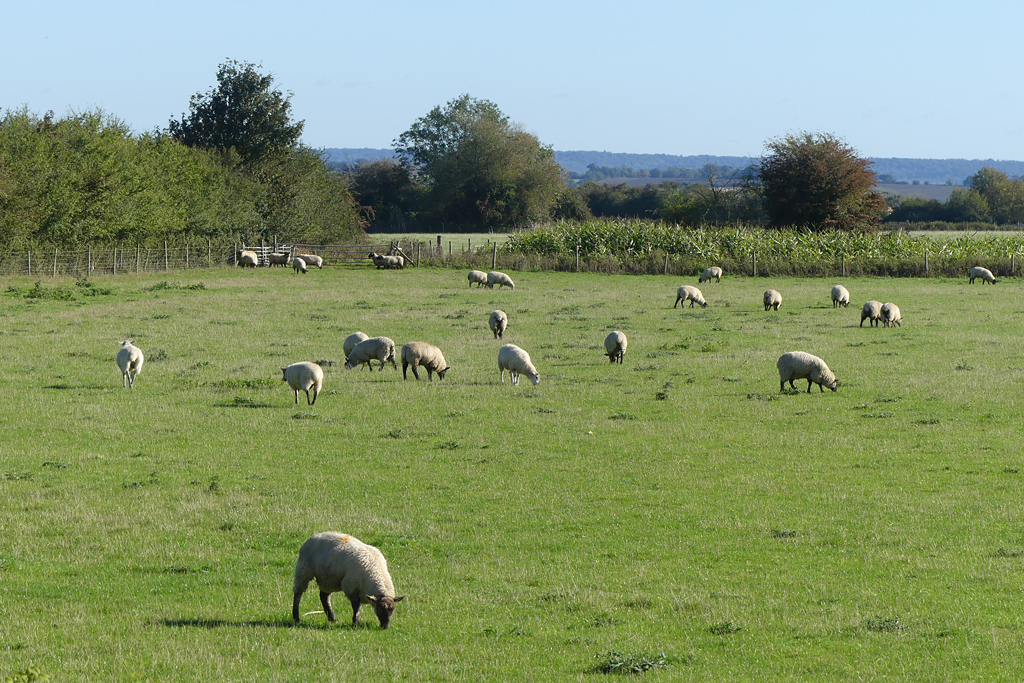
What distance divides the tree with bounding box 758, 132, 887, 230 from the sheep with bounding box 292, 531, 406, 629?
231 feet

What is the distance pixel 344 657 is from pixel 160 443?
11179 millimetres

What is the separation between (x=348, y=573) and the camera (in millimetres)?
9797

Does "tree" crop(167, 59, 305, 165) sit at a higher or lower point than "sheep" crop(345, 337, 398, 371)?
higher

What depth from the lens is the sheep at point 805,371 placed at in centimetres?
2419

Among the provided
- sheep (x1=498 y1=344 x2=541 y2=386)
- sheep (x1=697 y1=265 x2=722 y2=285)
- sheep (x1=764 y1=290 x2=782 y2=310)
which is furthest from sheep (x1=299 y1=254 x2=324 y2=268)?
sheep (x1=498 y1=344 x2=541 y2=386)

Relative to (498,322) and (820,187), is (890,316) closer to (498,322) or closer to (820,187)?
(498,322)

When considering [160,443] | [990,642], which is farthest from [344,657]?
[160,443]

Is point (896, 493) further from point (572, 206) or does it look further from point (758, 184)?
point (572, 206)

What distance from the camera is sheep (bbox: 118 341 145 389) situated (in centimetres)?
2417

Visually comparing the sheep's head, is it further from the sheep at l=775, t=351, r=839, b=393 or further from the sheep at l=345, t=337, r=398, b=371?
the sheep at l=345, t=337, r=398, b=371

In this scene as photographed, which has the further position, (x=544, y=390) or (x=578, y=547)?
(x=544, y=390)

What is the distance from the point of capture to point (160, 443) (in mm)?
18969

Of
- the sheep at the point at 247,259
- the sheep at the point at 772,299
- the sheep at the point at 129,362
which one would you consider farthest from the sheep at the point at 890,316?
the sheep at the point at 247,259

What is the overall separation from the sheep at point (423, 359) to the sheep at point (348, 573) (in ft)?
50.7
